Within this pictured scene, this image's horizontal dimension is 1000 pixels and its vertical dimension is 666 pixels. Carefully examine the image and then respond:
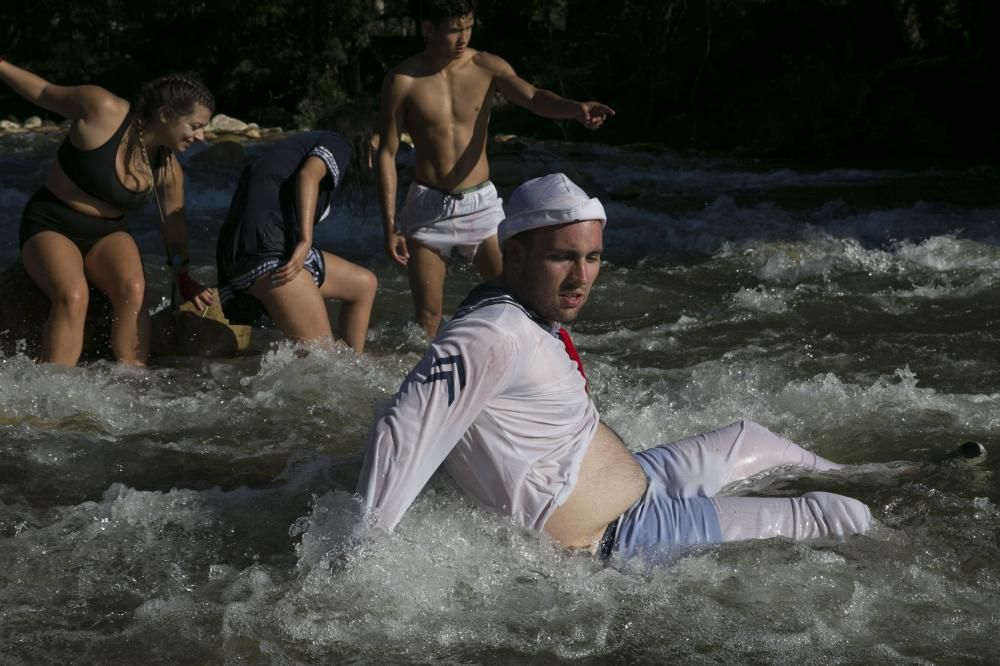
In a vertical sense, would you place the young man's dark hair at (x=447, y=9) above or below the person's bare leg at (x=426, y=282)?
above

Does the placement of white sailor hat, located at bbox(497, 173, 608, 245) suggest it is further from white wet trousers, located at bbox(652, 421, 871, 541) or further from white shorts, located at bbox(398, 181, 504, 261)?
white shorts, located at bbox(398, 181, 504, 261)

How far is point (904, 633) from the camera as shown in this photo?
148 inches

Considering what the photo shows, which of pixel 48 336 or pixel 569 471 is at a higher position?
pixel 569 471

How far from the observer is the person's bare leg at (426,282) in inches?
286

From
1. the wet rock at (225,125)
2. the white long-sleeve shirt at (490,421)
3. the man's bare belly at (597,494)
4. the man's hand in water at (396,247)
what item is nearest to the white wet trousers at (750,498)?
the man's bare belly at (597,494)

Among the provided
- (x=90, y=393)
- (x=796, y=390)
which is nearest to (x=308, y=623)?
(x=90, y=393)

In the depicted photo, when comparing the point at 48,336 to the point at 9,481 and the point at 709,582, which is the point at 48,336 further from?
the point at 709,582

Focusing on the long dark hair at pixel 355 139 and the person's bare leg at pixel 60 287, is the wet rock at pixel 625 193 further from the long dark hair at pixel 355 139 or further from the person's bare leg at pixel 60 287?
the person's bare leg at pixel 60 287

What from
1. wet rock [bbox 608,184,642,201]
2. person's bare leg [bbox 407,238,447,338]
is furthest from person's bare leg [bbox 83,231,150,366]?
wet rock [bbox 608,184,642,201]

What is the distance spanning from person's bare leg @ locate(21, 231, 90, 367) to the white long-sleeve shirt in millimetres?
3470

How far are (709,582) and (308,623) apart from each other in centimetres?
119

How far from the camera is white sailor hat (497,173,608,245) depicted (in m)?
3.50

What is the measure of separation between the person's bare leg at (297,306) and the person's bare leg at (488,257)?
95cm

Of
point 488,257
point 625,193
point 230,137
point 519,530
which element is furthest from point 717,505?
point 230,137
